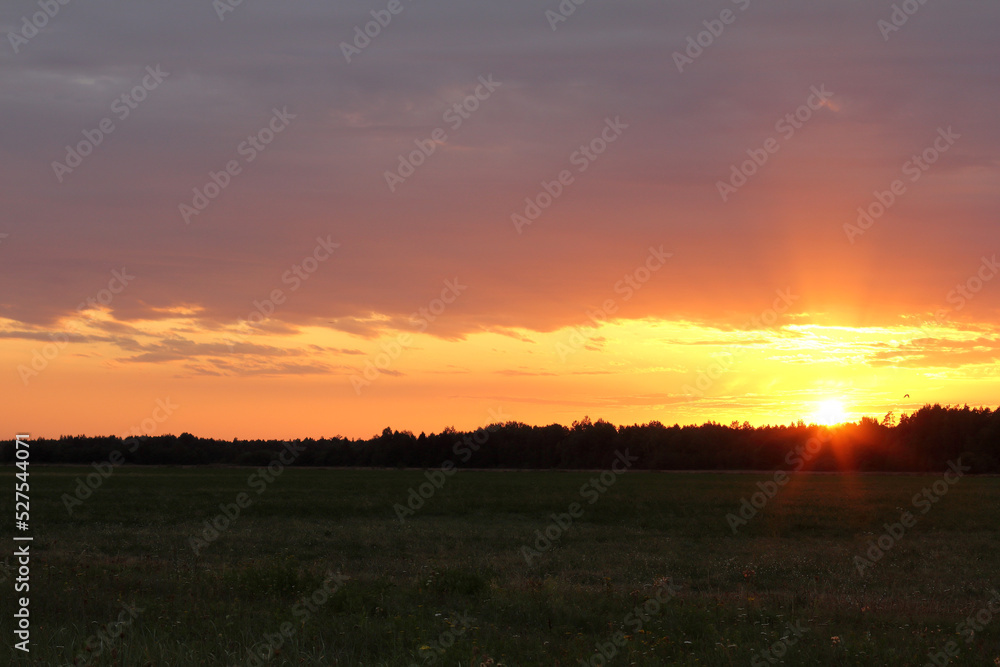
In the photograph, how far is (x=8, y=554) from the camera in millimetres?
18297

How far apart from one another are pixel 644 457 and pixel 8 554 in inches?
4793

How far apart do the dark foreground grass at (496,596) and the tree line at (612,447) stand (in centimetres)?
9176

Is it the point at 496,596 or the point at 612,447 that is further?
the point at 612,447

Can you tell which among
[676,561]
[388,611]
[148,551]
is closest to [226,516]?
[148,551]

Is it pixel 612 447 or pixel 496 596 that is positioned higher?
pixel 612 447

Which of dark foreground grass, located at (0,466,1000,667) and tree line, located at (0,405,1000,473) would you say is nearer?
dark foreground grass, located at (0,466,1000,667)

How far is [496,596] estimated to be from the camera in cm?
1254

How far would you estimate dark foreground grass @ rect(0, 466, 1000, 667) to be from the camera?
921 cm

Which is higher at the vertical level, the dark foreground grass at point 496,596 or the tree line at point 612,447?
the tree line at point 612,447

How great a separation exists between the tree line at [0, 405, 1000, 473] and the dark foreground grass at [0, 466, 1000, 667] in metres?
91.8

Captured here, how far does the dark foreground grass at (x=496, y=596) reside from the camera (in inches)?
363

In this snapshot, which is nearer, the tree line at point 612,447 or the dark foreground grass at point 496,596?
the dark foreground grass at point 496,596

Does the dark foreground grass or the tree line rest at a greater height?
the tree line

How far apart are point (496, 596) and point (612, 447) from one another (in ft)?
427
